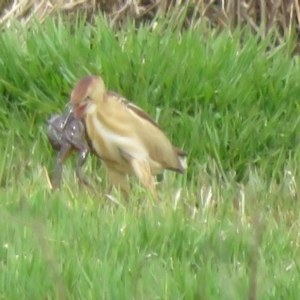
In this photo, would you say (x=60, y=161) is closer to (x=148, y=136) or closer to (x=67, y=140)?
(x=67, y=140)

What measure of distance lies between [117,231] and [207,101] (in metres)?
2.04

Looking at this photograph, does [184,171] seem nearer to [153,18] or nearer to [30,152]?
[30,152]

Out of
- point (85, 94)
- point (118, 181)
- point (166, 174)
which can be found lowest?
point (166, 174)

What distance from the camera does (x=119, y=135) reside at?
5008 millimetres

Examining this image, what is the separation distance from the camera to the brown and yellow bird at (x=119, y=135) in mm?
4879

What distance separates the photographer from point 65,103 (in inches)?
231

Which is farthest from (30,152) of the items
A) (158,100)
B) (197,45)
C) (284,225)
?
(284,225)

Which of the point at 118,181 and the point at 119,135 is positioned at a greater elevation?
the point at 119,135

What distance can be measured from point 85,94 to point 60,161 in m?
0.47

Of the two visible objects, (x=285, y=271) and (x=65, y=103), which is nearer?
(x=285, y=271)

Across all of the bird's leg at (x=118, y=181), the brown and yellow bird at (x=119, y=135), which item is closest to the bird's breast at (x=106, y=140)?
the brown and yellow bird at (x=119, y=135)

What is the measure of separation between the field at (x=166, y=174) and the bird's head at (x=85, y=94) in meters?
0.38

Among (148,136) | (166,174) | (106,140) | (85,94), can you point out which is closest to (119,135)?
(106,140)

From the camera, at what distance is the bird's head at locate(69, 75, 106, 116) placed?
4828mm
